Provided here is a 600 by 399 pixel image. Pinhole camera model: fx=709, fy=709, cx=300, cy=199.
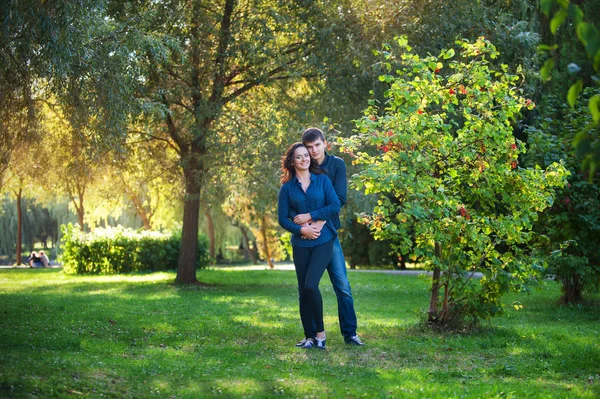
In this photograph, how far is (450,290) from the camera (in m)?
8.19

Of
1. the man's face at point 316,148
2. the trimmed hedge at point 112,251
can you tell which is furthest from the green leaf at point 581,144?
the trimmed hedge at point 112,251

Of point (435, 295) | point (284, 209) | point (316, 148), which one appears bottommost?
point (435, 295)

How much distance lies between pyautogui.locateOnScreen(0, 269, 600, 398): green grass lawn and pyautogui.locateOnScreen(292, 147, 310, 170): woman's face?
1.82 metres

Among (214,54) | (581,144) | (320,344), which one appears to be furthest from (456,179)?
(214,54)

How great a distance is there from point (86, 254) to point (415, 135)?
685 inches

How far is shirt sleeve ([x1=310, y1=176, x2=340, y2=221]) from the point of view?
689cm

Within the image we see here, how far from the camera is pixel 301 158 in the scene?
23.0ft

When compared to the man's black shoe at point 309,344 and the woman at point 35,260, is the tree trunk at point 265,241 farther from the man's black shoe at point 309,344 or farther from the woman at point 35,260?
the man's black shoe at point 309,344

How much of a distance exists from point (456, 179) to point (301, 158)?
84.5 inches

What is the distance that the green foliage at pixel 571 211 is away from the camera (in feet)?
35.8

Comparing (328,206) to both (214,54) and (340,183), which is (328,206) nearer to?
(340,183)

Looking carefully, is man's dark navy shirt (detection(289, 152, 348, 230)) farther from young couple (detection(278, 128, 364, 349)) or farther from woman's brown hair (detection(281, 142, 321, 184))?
woman's brown hair (detection(281, 142, 321, 184))

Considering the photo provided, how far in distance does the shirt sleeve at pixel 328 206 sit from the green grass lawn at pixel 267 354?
131 centimetres

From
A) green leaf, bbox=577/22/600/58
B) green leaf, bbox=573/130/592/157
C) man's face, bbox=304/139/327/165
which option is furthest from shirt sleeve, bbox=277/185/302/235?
green leaf, bbox=577/22/600/58
